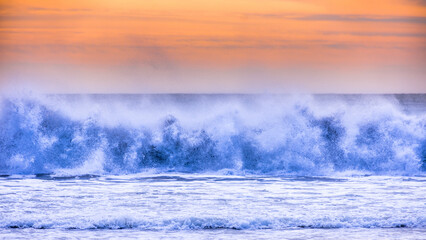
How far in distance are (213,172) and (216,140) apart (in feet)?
6.04

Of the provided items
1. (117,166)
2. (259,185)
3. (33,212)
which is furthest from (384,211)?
(117,166)

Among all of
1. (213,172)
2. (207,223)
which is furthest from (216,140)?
(207,223)

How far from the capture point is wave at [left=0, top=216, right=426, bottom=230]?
23.1ft

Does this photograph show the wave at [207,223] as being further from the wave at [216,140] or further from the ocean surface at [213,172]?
the wave at [216,140]

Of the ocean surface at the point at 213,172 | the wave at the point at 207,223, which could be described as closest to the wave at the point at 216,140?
the ocean surface at the point at 213,172

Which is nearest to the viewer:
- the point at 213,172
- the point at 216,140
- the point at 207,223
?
the point at 207,223

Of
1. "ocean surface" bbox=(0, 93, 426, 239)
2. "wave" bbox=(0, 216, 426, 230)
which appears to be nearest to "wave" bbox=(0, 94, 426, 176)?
"ocean surface" bbox=(0, 93, 426, 239)

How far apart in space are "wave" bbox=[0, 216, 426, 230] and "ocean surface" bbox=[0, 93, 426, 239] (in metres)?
0.01

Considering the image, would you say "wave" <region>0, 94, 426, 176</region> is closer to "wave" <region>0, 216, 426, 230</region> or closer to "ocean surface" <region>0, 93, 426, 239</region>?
"ocean surface" <region>0, 93, 426, 239</region>

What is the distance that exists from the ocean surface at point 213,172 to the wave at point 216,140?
36mm

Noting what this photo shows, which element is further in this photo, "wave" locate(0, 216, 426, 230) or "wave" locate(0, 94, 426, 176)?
"wave" locate(0, 94, 426, 176)

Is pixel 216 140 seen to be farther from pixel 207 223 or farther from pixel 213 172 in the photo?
pixel 207 223

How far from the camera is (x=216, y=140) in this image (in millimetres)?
14484

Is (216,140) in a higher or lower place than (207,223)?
higher
